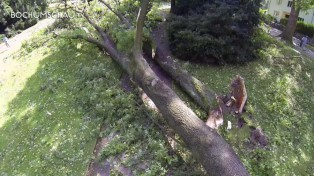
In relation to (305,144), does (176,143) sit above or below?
above

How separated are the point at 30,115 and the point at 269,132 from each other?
8.78 meters

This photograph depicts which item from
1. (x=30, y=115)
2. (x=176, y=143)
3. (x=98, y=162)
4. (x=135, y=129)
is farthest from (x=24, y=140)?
(x=176, y=143)

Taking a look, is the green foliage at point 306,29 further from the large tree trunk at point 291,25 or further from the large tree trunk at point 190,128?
the large tree trunk at point 190,128

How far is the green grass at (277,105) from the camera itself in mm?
8883

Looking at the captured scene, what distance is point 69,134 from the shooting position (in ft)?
31.6

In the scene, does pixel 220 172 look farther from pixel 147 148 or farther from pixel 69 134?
pixel 69 134

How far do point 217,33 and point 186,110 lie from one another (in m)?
5.52

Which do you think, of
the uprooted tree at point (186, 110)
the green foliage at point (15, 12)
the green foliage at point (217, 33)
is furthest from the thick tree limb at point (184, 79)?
the green foliage at point (15, 12)

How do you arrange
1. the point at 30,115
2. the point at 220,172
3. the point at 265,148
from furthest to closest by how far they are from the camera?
the point at 30,115
the point at 265,148
the point at 220,172

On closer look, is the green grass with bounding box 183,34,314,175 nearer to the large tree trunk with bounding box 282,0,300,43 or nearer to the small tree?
the small tree

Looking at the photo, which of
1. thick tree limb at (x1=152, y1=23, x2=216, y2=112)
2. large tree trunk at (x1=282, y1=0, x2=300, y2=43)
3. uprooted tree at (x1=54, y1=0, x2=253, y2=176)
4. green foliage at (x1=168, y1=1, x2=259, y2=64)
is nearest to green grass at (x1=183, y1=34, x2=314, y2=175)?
green foliage at (x1=168, y1=1, x2=259, y2=64)

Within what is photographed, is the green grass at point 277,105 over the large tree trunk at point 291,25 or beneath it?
beneath

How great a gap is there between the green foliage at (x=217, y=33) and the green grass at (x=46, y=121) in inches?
164

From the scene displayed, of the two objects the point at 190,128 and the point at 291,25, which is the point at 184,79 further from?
the point at 291,25
